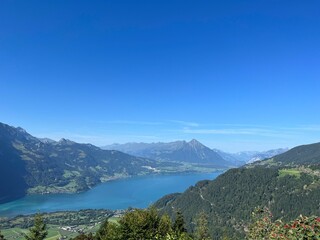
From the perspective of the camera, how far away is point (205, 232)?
86.3 metres

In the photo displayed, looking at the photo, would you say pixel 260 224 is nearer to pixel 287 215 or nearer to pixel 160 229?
pixel 160 229

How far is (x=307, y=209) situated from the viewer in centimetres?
19100

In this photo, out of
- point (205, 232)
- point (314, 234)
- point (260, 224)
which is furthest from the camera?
point (205, 232)

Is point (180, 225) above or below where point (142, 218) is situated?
below

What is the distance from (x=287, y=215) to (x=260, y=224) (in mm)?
188718

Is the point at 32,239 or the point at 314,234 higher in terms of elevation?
the point at 314,234

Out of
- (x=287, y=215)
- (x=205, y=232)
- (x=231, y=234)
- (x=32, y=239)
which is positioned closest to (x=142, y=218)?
(x=32, y=239)

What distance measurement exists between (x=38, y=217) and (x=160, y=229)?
30311 mm

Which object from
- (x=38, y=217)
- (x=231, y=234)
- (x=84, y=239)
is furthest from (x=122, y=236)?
(x=231, y=234)

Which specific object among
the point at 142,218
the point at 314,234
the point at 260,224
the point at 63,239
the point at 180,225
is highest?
the point at 314,234

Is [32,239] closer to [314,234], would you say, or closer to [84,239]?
[84,239]

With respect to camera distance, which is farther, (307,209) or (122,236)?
(307,209)

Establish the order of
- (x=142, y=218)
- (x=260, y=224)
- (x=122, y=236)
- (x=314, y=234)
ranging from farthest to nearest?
(x=142, y=218) < (x=122, y=236) < (x=260, y=224) < (x=314, y=234)

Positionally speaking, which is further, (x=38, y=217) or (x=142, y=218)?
(x=38, y=217)
